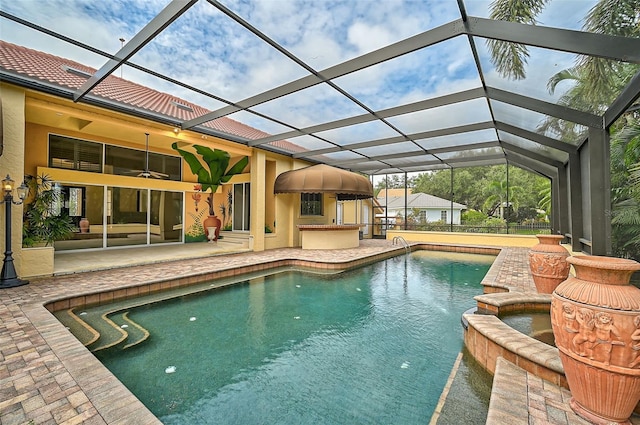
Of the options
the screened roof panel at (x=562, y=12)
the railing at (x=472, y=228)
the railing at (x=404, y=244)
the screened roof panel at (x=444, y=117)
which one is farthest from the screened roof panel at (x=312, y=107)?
the railing at (x=472, y=228)

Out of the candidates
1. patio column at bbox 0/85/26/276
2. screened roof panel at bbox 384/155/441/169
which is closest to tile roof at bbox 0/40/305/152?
patio column at bbox 0/85/26/276

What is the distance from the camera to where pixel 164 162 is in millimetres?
13672

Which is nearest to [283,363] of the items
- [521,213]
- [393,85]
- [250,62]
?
[250,62]

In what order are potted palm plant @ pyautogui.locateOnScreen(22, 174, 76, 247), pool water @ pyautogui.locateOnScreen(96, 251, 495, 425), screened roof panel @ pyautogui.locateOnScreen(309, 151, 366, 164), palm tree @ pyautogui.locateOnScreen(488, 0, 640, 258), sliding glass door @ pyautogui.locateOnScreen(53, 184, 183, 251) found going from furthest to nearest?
screened roof panel @ pyautogui.locateOnScreen(309, 151, 366, 164) < sliding glass door @ pyautogui.locateOnScreen(53, 184, 183, 251) < potted palm plant @ pyautogui.locateOnScreen(22, 174, 76, 247) < palm tree @ pyautogui.locateOnScreen(488, 0, 640, 258) < pool water @ pyautogui.locateOnScreen(96, 251, 495, 425)

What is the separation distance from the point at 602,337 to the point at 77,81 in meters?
10.9

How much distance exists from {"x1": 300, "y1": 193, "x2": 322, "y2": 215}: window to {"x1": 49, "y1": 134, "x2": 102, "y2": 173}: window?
8.80 meters

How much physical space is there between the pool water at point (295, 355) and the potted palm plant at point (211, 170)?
783 centimetres

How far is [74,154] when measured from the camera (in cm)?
1070

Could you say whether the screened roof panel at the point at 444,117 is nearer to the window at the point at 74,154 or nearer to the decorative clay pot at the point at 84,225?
the window at the point at 74,154

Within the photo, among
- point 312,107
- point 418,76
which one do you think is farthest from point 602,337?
point 312,107

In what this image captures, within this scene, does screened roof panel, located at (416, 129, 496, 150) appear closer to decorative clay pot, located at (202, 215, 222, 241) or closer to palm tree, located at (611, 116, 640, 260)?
palm tree, located at (611, 116, 640, 260)

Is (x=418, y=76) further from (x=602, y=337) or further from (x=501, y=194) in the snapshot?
(x=501, y=194)

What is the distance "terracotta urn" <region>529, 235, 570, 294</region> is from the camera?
5609mm

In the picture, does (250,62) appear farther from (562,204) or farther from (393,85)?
(562,204)
